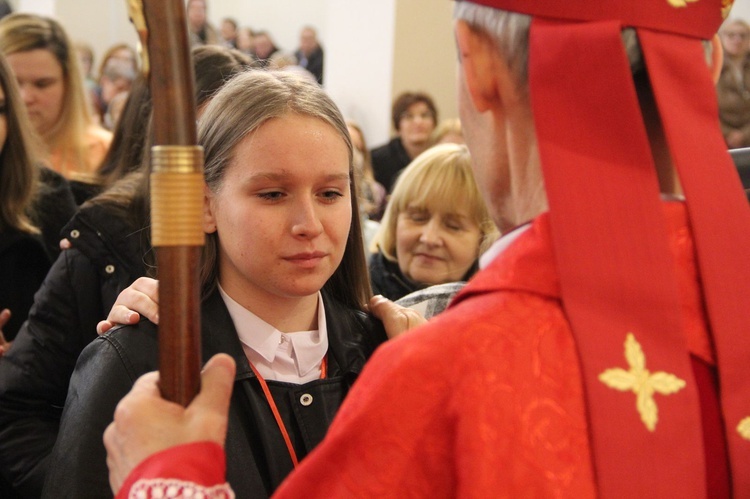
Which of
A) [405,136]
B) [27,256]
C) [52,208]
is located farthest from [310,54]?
[27,256]

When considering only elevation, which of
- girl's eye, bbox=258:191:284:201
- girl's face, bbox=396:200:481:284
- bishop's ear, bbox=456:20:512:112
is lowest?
girl's face, bbox=396:200:481:284

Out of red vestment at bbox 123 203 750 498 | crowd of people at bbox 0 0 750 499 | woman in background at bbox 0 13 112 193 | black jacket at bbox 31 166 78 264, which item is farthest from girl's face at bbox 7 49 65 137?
red vestment at bbox 123 203 750 498

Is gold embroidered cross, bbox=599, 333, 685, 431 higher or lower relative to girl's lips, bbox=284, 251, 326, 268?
higher

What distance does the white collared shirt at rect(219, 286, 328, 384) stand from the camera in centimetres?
188

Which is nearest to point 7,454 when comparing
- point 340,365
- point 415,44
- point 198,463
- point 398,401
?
point 340,365

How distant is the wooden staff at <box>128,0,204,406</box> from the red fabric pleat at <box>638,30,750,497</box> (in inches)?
22.4

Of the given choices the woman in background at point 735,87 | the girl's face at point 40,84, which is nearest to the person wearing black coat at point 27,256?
the girl's face at point 40,84

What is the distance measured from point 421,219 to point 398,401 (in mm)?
2599

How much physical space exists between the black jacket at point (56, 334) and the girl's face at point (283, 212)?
2.43ft

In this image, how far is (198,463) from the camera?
115 centimetres

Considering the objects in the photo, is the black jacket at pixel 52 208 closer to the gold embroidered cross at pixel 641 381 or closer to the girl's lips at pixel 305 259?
the girl's lips at pixel 305 259

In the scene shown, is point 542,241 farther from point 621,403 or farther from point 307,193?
point 307,193

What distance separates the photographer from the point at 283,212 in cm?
185

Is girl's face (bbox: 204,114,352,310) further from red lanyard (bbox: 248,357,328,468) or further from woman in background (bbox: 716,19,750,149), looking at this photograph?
woman in background (bbox: 716,19,750,149)
